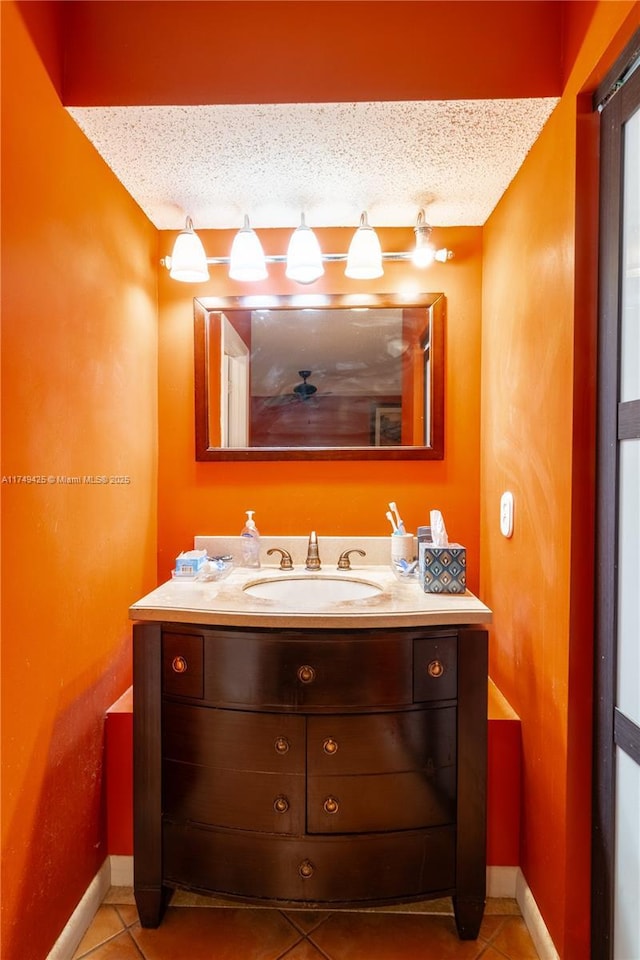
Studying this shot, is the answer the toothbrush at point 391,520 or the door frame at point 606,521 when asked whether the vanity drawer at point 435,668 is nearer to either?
the door frame at point 606,521

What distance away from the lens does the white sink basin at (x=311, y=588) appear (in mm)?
1553

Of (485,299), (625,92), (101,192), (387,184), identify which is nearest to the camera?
(625,92)

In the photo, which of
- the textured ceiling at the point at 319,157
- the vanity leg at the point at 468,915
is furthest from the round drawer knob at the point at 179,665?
the textured ceiling at the point at 319,157

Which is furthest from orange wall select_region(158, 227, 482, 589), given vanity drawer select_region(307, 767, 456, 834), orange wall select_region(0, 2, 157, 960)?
vanity drawer select_region(307, 767, 456, 834)

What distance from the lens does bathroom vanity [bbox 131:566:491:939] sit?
1.23 metres

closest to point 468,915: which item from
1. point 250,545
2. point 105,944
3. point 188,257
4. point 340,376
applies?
point 105,944

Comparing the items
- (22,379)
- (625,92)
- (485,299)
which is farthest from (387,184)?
(22,379)

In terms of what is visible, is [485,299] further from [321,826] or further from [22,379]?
[321,826]

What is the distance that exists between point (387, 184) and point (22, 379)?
115 cm

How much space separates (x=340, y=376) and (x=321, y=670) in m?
0.98

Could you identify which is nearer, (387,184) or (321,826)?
(321,826)

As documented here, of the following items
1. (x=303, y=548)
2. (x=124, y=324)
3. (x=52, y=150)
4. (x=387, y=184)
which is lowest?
(x=303, y=548)

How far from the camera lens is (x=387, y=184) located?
5.00ft

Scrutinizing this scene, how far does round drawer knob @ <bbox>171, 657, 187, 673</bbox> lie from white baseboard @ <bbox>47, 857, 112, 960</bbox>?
66cm
